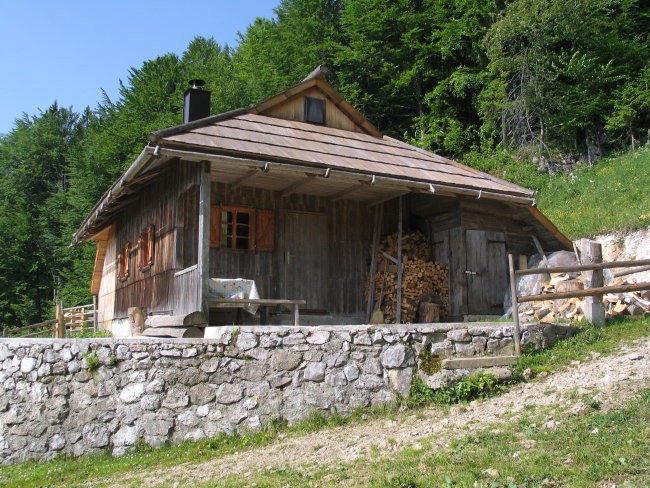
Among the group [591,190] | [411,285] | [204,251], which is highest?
[591,190]

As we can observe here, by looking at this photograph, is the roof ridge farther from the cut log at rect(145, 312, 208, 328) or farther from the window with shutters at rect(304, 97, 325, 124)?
the cut log at rect(145, 312, 208, 328)

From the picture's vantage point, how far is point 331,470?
19.8 ft

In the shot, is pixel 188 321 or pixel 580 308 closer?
pixel 188 321

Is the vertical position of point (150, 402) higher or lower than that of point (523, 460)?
higher

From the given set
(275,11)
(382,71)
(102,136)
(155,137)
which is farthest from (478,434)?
(275,11)

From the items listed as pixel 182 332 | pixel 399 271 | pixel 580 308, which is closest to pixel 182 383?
pixel 182 332

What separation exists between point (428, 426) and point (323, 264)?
5.71 meters

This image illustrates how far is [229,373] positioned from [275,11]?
34.1m

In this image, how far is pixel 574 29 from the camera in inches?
931

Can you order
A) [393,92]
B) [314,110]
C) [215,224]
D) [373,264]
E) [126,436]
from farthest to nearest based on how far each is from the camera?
[393,92], [314,110], [373,264], [215,224], [126,436]

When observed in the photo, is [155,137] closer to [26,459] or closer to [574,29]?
[26,459]

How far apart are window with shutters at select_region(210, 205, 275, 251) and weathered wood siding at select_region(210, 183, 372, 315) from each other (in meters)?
0.11

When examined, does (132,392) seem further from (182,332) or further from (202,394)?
(182,332)

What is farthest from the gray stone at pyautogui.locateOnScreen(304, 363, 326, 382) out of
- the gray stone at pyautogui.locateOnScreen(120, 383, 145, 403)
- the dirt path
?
the gray stone at pyautogui.locateOnScreen(120, 383, 145, 403)
